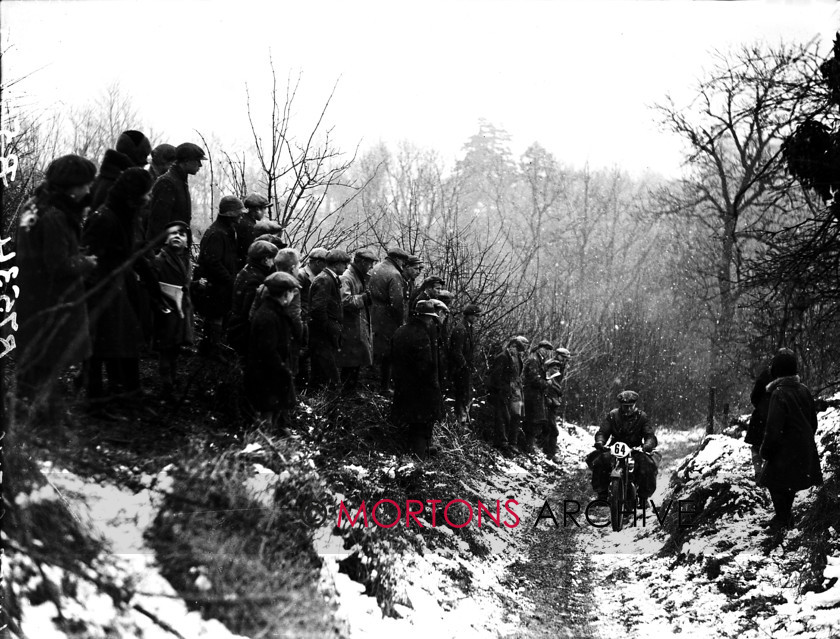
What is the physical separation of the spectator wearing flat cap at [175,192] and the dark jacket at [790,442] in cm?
574

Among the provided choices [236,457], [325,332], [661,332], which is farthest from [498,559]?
[661,332]

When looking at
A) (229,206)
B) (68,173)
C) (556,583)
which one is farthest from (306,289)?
(68,173)

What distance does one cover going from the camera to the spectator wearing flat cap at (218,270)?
7.05 m

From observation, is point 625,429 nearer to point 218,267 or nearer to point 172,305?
point 218,267

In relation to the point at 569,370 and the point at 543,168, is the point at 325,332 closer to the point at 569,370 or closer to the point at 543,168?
the point at 569,370

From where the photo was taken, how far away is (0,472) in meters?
3.18

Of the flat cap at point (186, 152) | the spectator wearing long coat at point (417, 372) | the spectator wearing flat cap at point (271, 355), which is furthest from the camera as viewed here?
the spectator wearing long coat at point (417, 372)

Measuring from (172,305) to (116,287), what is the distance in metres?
0.99

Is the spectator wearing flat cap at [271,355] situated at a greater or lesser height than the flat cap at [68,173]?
lesser

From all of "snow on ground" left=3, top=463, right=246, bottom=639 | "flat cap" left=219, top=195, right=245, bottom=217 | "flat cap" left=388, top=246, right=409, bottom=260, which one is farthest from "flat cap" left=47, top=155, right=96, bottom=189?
"flat cap" left=388, top=246, right=409, bottom=260

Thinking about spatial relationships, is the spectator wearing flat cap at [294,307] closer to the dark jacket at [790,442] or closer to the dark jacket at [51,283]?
the dark jacket at [51,283]

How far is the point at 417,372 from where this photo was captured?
27.5 feet

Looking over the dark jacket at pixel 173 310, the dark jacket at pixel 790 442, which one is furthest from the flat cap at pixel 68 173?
the dark jacket at pixel 790 442

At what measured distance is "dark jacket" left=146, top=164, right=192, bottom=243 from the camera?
6574 mm
